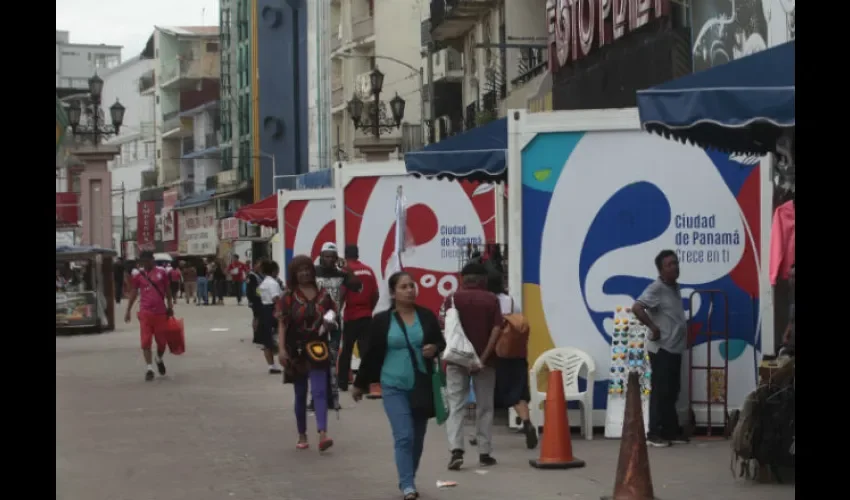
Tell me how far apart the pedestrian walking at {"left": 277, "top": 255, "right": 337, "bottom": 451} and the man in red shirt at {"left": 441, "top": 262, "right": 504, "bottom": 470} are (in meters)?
1.21

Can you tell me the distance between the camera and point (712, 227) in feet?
47.5

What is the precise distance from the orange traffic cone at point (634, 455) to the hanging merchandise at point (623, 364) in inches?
150

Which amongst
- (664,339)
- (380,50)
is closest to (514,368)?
(664,339)

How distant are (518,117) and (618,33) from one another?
12.6 metres

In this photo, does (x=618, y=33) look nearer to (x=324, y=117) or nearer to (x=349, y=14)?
(x=349, y=14)

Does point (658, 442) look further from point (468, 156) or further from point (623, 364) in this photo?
point (468, 156)

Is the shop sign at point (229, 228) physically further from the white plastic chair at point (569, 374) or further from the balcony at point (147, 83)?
the white plastic chair at point (569, 374)

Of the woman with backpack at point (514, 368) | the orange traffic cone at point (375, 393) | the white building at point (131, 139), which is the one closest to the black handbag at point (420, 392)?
the woman with backpack at point (514, 368)

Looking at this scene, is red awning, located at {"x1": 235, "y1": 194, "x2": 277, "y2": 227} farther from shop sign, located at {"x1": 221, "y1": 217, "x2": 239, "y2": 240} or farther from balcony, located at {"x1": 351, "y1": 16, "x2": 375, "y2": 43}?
shop sign, located at {"x1": 221, "y1": 217, "x2": 239, "y2": 240}

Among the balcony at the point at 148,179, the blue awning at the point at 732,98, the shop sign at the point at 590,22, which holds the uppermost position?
the balcony at the point at 148,179

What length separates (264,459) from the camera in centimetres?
1341

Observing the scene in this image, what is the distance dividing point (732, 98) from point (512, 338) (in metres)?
3.83

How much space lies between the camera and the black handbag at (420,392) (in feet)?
36.5

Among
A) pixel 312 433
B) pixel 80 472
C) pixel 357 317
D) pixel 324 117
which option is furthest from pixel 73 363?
pixel 324 117
